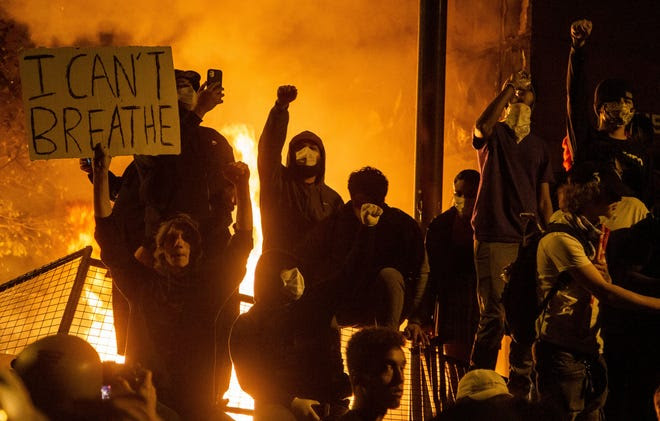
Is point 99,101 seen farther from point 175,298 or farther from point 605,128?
point 605,128

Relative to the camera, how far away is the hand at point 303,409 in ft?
18.0

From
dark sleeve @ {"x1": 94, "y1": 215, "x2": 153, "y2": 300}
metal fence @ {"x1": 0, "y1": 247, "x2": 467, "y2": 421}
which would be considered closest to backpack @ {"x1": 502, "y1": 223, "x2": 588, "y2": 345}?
metal fence @ {"x1": 0, "y1": 247, "x2": 467, "y2": 421}

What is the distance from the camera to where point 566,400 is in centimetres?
568

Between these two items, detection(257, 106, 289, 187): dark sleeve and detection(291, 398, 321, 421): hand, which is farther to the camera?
detection(257, 106, 289, 187): dark sleeve

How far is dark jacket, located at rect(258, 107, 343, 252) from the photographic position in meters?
6.46

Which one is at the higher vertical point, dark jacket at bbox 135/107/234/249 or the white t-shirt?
dark jacket at bbox 135/107/234/249

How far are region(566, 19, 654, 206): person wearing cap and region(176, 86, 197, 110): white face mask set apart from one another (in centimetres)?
276

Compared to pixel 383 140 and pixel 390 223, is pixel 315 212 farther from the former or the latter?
pixel 383 140

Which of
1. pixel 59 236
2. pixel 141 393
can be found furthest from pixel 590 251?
pixel 59 236

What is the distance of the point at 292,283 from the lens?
19.1ft

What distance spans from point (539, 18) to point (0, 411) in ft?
28.2

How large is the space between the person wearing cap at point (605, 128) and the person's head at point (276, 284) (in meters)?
2.41

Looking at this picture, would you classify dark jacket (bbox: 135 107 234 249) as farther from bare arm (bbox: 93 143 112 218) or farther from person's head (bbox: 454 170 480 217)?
Result: person's head (bbox: 454 170 480 217)

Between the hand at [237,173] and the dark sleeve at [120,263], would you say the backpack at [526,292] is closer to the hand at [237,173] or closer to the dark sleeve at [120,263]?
the hand at [237,173]
